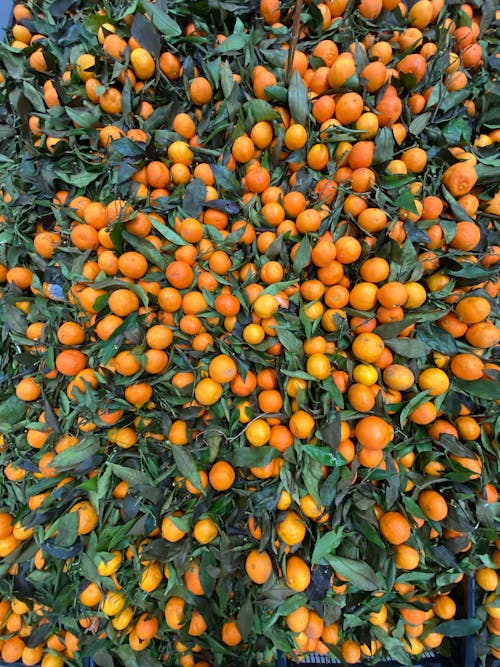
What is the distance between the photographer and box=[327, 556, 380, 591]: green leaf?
116 centimetres

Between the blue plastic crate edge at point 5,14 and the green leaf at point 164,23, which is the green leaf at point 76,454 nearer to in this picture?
the green leaf at point 164,23

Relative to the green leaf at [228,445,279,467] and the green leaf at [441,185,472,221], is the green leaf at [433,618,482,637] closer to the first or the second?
the green leaf at [228,445,279,467]

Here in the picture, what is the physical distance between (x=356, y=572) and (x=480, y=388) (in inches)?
31.2

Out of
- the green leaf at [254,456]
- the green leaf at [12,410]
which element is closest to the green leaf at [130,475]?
the green leaf at [254,456]

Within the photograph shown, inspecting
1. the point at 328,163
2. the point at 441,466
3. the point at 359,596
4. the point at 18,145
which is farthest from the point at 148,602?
the point at 18,145

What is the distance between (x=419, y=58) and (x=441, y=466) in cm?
162

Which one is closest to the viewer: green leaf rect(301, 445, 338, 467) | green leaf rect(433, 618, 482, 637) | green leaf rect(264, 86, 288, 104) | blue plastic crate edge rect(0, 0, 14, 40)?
green leaf rect(301, 445, 338, 467)

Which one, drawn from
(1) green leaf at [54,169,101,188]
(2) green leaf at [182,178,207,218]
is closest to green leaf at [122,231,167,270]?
(2) green leaf at [182,178,207,218]

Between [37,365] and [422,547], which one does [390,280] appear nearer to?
[422,547]

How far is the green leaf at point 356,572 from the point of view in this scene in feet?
3.82

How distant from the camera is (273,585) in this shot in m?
1.20

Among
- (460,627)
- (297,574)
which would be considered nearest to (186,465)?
(297,574)

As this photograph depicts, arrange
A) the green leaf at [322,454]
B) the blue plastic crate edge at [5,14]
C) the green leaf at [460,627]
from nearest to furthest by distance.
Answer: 1. the green leaf at [322,454]
2. the green leaf at [460,627]
3. the blue plastic crate edge at [5,14]

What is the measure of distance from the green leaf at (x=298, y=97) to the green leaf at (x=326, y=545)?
5.18 feet
